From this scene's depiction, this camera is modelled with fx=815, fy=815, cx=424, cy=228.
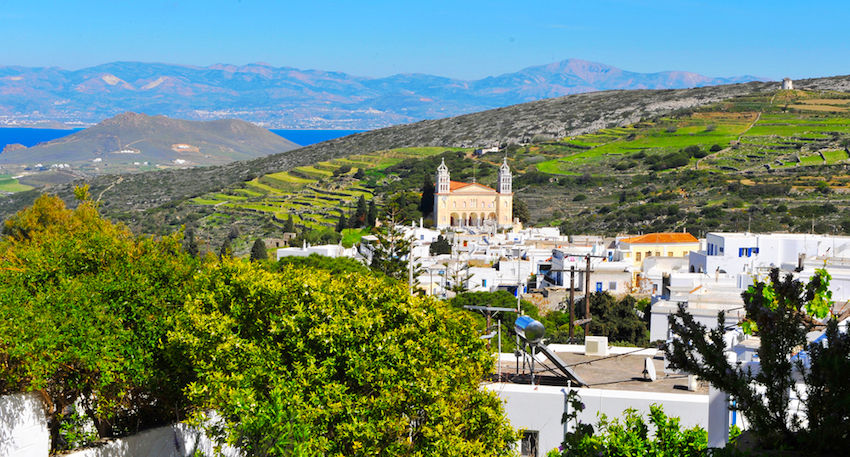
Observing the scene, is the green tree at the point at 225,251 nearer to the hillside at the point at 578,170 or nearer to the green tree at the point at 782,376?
the green tree at the point at 782,376

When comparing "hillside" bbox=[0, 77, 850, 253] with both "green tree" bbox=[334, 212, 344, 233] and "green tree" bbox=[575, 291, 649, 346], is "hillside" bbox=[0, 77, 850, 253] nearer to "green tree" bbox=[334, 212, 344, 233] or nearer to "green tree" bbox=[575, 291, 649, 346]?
"green tree" bbox=[334, 212, 344, 233]

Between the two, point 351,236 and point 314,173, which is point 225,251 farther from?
point 314,173

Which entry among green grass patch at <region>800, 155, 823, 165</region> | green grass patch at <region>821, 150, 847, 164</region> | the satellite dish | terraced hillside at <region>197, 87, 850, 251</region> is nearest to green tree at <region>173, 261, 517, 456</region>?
the satellite dish

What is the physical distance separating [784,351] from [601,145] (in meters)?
113

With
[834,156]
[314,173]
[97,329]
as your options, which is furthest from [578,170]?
[97,329]

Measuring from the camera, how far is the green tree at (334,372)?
7.78m

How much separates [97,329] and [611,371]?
7007mm

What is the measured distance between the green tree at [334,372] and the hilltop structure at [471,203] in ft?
210

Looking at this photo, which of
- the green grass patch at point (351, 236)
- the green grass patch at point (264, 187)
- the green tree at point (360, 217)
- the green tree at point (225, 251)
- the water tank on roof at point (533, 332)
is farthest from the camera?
the green grass patch at point (264, 187)

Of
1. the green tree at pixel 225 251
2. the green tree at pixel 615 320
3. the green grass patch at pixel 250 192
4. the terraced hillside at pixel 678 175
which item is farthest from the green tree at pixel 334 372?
the green grass patch at pixel 250 192

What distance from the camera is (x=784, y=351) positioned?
577 cm

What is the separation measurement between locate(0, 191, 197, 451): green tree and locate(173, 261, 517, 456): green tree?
57cm

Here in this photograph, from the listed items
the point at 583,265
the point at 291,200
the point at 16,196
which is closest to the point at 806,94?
the point at 291,200

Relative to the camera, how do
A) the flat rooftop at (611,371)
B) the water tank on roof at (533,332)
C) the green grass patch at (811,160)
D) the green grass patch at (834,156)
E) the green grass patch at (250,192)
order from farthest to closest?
the green grass patch at (250,192)
the green grass patch at (811,160)
the green grass patch at (834,156)
the flat rooftop at (611,371)
the water tank on roof at (533,332)
